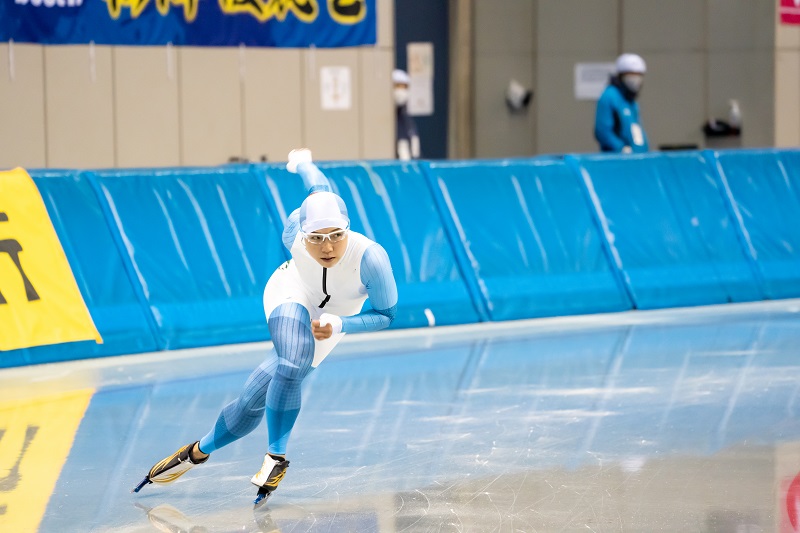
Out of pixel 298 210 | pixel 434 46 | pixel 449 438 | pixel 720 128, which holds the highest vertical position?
pixel 434 46

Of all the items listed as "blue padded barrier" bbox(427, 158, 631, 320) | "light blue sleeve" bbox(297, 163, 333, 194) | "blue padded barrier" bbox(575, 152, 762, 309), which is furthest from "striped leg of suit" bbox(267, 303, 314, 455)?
"blue padded barrier" bbox(575, 152, 762, 309)

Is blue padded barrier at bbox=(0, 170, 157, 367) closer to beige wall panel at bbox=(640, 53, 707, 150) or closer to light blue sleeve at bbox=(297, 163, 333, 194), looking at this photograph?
light blue sleeve at bbox=(297, 163, 333, 194)

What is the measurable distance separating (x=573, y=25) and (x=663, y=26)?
1446mm

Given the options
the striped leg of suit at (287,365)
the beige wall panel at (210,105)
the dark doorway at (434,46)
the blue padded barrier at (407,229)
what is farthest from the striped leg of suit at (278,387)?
the dark doorway at (434,46)

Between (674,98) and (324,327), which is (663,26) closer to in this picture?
(674,98)

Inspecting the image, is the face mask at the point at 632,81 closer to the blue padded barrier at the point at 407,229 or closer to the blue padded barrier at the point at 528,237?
the blue padded barrier at the point at 528,237

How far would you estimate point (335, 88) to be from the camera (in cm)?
1708

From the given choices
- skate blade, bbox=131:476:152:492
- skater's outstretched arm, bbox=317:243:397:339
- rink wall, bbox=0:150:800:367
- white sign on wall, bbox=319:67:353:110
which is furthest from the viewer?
white sign on wall, bbox=319:67:353:110

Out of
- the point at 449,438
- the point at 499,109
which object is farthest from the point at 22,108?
the point at 449,438

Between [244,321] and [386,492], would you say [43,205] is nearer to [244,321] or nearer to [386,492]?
[244,321]

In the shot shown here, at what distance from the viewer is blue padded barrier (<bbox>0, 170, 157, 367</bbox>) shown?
30.6 ft

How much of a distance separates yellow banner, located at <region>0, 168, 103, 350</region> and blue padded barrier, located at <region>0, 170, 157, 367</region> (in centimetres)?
8

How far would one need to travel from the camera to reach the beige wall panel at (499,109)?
19.8 meters

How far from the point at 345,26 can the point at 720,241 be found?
6.61 meters
